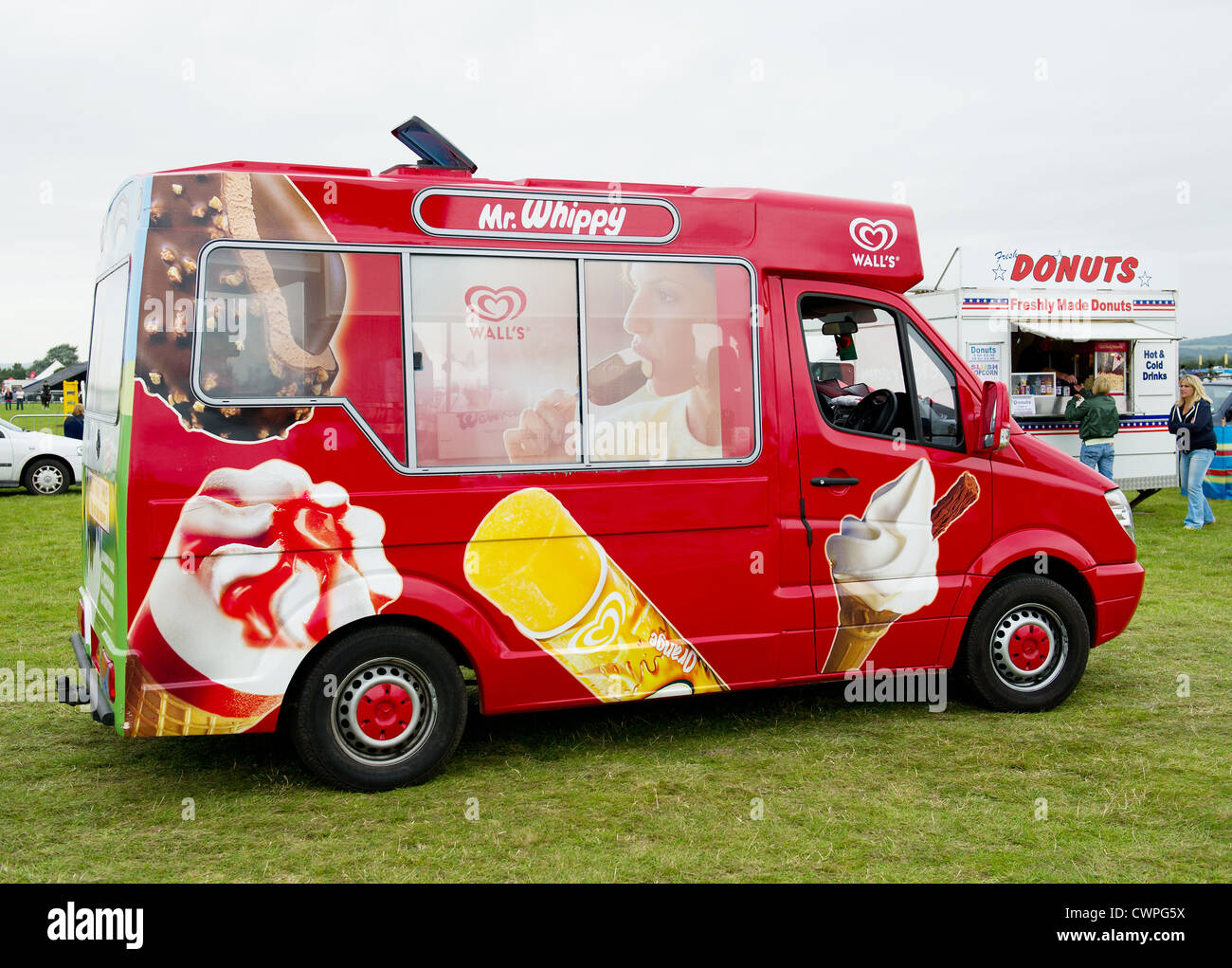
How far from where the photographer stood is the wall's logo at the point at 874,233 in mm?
6160

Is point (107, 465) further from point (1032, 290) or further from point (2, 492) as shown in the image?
point (2, 492)

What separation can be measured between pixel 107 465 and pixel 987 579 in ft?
14.5

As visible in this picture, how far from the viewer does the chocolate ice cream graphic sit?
484 centimetres

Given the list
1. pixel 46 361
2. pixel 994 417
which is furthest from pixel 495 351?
pixel 46 361

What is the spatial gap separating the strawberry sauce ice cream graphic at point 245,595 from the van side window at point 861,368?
8.25 ft

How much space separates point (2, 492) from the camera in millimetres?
20000

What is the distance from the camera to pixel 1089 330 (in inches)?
614

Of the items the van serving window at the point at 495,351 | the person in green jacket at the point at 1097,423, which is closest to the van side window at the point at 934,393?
the van serving window at the point at 495,351

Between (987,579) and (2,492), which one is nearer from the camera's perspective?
(987,579)

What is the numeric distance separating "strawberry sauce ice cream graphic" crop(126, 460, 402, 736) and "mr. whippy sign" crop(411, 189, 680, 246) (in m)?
1.32

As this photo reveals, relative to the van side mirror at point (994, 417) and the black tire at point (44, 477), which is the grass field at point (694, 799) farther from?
the black tire at point (44, 477)

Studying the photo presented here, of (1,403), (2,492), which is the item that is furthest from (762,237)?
(1,403)

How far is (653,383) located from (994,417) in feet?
6.19

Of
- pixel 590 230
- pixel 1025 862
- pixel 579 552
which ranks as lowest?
pixel 1025 862
